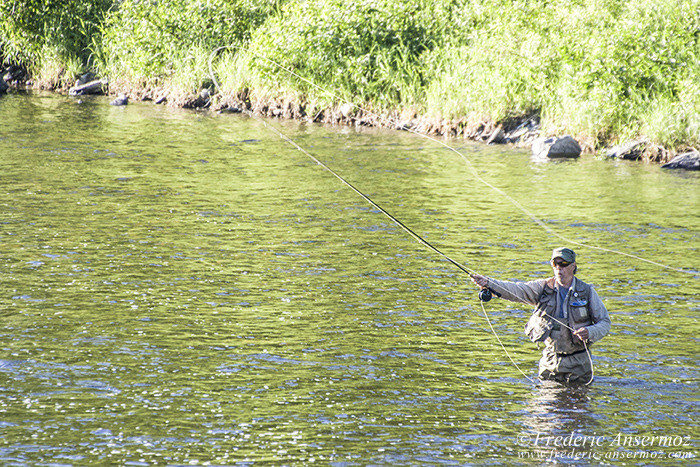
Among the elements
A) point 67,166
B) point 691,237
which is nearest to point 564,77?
point 691,237

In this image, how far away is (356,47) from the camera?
23.9 metres

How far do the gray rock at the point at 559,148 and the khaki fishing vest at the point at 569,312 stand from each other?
476 inches

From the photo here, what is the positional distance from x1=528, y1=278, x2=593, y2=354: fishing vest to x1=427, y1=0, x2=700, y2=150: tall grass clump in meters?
11.9

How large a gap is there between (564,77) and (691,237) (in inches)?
343

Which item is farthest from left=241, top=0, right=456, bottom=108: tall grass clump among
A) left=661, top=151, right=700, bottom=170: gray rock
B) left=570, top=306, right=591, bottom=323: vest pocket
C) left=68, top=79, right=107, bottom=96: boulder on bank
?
left=570, top=306, right=591, bottom=323: vest pocket

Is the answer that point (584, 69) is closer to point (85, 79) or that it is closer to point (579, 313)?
point (579, 313)

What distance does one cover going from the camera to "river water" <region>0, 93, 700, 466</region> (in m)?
6.57

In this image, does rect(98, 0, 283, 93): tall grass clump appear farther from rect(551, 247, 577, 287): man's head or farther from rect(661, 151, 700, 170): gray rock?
rect(551, 247, 577, 287): man's head

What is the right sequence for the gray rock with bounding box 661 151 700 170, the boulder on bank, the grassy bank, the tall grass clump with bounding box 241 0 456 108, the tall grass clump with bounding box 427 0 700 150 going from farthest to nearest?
the boulder on bank, the tall grass clump with bounding box 241 0 456 108, the grassy bank, the tall grass clump with bounding box 427 0 700 150, the gray rock with bounding box 661 151 700 170

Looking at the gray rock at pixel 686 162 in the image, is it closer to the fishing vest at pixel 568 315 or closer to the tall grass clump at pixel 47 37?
the fishing vest at pixel 568 315

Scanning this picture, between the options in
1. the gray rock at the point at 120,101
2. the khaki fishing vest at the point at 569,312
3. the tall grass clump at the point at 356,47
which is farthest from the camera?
the gray rock at the point at 120,101

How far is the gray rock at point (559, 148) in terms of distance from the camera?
19.2 metres

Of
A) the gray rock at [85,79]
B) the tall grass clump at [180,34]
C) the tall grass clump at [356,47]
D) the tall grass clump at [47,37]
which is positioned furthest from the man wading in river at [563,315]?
the tall grass clump at [47,37]

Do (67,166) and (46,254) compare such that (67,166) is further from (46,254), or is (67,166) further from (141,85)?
(141,85)
